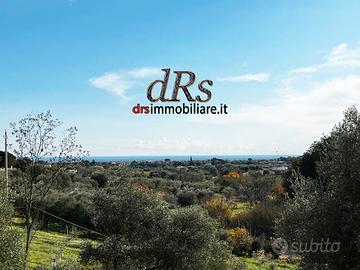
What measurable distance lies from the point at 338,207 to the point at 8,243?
16.7 m

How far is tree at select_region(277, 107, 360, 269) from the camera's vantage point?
16703mm

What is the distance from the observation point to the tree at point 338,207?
658 inches

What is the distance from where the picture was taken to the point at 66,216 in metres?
71.4

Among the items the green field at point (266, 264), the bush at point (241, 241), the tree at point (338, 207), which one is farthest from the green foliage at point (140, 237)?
the bush at point (241, 241)

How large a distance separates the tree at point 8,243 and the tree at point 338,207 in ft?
47.9

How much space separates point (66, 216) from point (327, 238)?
60.2 metres

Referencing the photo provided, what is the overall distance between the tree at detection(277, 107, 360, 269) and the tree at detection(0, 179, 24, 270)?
14586mm

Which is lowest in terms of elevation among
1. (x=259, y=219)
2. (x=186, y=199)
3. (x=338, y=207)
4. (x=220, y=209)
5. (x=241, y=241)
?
(x=241, y=241)

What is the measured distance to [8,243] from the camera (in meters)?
23.3

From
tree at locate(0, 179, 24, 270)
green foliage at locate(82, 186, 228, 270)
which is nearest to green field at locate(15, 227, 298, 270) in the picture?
green foliage at locate(82, 186, 228, 270)

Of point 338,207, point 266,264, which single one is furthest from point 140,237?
point 266,264

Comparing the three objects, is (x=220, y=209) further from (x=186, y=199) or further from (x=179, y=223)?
(x=179, y=223)

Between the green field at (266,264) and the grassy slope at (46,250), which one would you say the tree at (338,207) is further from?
the green field at (266,264)

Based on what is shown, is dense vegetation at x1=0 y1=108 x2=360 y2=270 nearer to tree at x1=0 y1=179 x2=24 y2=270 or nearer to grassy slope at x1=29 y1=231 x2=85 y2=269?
tree at x1=0 y1=179 x2=24 y2=270
